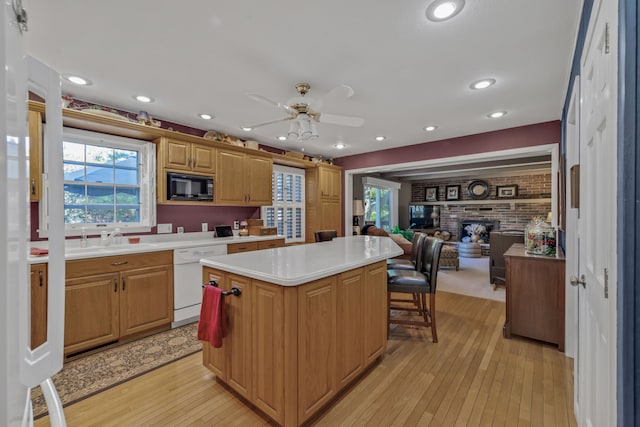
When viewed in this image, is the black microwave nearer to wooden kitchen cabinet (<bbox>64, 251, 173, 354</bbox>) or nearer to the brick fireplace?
wooden kitchen cabinet (<bbox>64, 251, 173, 354</bbox>)

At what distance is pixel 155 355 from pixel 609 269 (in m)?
2.99

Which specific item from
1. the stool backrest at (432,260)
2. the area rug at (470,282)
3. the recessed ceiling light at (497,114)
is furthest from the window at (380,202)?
the stool backrest at (432,260)

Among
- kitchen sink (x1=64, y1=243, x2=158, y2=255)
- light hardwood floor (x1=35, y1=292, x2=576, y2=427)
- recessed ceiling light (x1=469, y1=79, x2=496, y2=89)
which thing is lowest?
light hardwood floor (x1=35, y1=292, x2=576, y2=427)

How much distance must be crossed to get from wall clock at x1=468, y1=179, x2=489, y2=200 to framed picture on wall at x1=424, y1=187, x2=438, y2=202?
1042mm

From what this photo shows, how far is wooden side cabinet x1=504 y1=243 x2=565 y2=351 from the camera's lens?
8.23ft

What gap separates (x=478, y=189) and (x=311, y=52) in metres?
8.21

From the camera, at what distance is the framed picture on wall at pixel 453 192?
29.6ft

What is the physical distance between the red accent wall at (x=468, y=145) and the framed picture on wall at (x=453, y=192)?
515 centimetres

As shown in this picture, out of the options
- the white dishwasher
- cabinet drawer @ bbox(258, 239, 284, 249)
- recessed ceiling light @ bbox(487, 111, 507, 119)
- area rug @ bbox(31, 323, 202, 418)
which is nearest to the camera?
area rug @ bbox(31, 323, 202, 418)

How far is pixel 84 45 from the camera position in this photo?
6.23 ft

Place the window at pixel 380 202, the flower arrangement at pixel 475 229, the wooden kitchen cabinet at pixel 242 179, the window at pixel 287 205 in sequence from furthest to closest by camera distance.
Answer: the flower arrangement at pixel 475 229
the window at pixel 380 202
the window at pixel 287 205
the wooden kitchen cabinet at pixel 242 179

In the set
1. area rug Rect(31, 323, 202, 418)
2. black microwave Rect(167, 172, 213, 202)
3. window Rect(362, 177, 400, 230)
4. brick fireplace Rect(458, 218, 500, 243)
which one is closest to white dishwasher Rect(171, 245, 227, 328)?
area rug Rect(31, 323, 202, 418)

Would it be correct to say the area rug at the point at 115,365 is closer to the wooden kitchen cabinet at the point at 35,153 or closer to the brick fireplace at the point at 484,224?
the wooden kitchen cabinet at the point at 35,153

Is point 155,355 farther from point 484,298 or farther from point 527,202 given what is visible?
point 527,202
